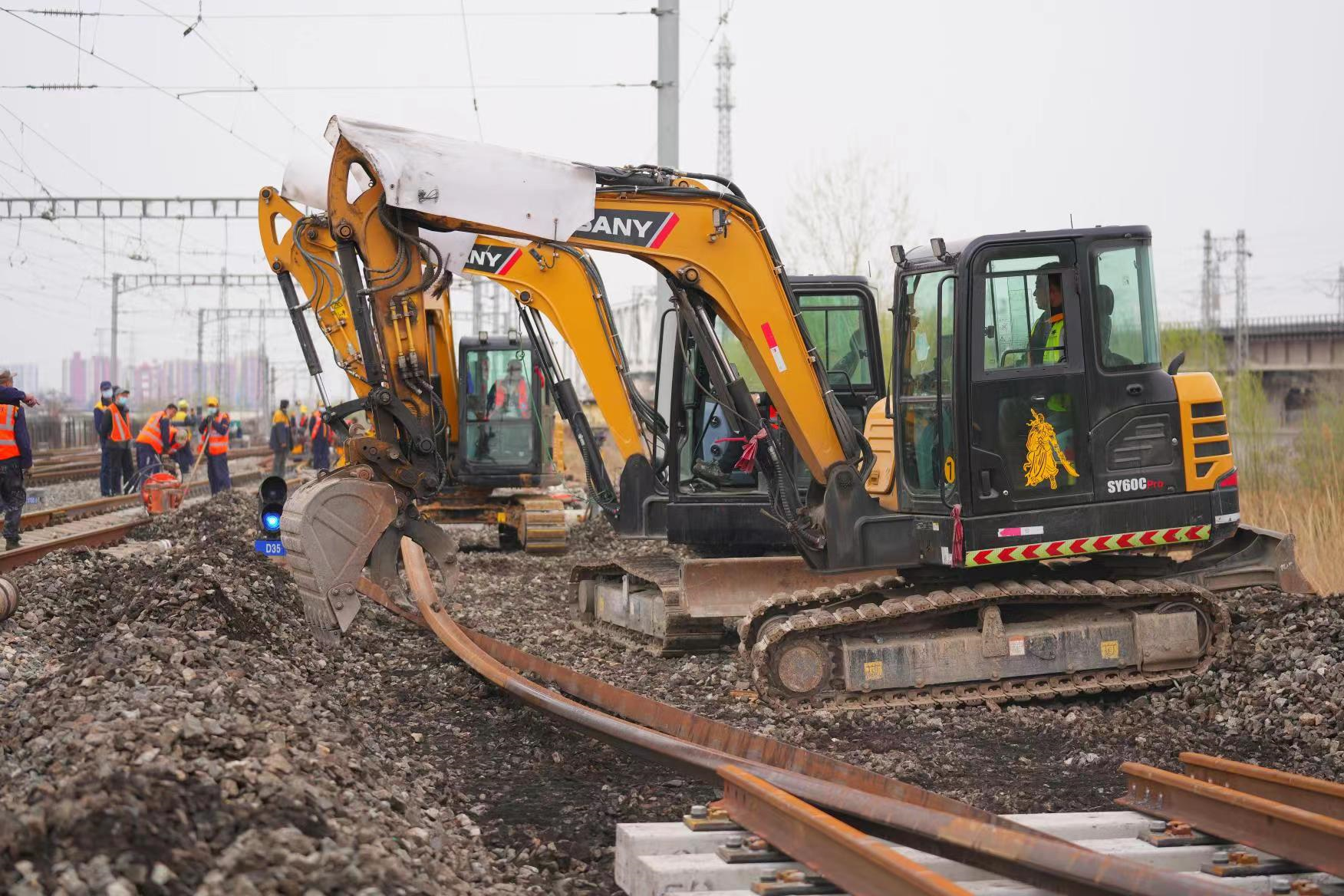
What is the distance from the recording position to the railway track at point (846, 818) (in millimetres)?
4207

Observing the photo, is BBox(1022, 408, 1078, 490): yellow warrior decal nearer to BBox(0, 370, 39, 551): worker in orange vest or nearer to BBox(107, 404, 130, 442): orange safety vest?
BBox(0, 370, 39, 551): worker in orange vest

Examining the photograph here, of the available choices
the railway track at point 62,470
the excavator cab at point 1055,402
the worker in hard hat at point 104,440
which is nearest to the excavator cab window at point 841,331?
the excavator cab at point 1055,402

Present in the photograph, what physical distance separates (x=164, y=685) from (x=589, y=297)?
852 cm

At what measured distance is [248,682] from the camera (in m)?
7.22

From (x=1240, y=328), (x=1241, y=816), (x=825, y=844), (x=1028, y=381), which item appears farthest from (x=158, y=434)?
(x=1240, y=328)

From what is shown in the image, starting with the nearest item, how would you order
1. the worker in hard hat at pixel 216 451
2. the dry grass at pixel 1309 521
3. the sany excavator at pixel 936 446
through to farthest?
the sany excavator at pixel 936 446 → the dry grass at pixel 1309 521 → the worker in hard hat at pixel 216 451

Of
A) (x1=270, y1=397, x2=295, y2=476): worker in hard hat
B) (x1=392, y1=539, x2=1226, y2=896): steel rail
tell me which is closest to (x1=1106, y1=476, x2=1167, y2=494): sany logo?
(x1=392, y1=539, x2=1226, y2=896): steel rail

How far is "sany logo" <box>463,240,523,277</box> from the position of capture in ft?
45.5

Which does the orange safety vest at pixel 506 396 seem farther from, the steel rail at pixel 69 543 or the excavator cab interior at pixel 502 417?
the steel rail at pixel 69 543

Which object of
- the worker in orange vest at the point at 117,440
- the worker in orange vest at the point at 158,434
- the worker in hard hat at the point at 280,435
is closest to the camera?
the worker in orange vest at the point at 158,434

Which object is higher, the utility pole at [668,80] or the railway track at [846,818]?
the utility pole at [668,80]

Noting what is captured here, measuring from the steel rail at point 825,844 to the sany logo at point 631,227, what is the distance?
4.26 meters

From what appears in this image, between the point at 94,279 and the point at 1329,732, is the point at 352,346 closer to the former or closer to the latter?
the point at 1329,732

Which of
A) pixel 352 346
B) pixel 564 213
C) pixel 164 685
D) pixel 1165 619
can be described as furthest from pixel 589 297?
pixel 164 685
